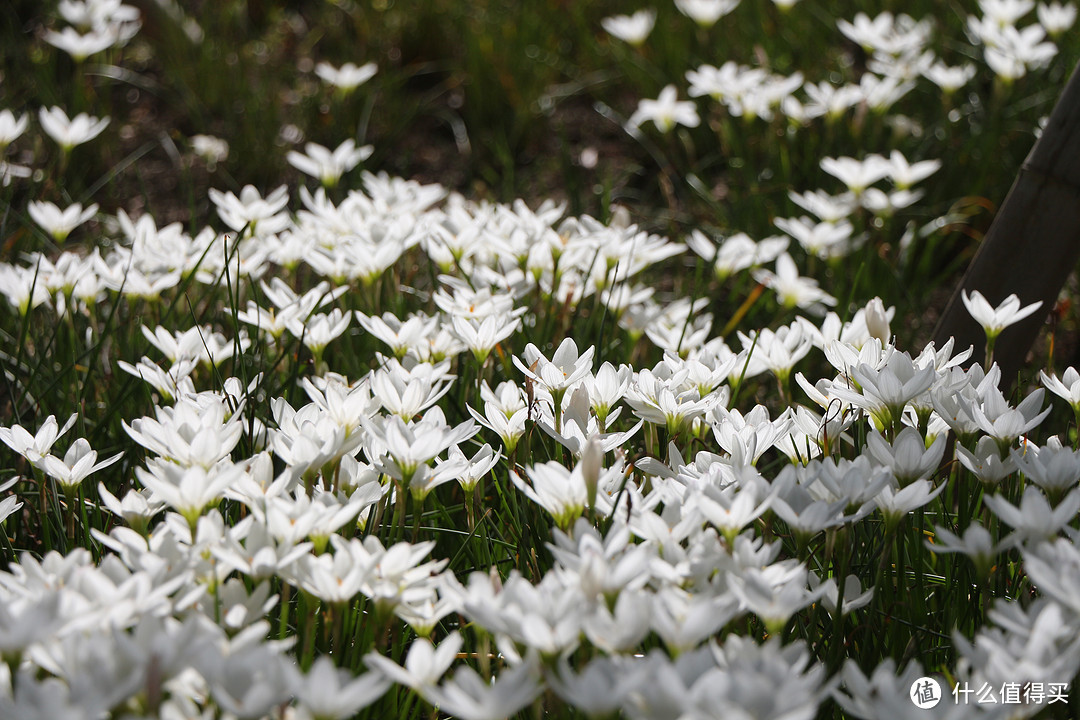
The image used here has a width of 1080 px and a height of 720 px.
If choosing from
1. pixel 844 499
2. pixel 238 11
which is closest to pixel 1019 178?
pixel 844 499

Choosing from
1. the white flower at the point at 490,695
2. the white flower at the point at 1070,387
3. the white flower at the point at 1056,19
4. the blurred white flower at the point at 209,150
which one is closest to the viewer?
the white flower at the point at 490,695

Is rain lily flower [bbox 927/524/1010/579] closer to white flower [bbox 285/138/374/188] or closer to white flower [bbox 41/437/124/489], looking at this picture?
white flower [bbox 41/437/124/489]

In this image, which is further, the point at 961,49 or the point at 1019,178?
the point at 961,49

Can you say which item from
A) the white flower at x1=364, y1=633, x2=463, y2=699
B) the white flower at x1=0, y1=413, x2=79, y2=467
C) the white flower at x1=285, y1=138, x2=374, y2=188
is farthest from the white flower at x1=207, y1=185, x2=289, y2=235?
the white flower at x1=364, y1=633, x2=463, y2=699

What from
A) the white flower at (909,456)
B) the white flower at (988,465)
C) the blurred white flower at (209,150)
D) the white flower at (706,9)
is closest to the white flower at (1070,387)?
the white flower at (988,465)

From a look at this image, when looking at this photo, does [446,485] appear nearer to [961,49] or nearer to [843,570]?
[843,570]

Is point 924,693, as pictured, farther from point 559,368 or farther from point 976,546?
point 559,368

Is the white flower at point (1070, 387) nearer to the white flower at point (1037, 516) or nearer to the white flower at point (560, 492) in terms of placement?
the white flower at point (1037, 516)

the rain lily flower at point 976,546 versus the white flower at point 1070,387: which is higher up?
the rain lily flower at point 976,546

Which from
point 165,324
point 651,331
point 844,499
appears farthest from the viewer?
point 165,324

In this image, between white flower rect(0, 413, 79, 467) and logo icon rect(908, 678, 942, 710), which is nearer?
logo icon rect(908, 678, 942, 710)

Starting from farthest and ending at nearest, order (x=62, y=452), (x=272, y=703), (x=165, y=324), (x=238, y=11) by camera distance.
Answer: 1. (x=238, y=11)
2. (x=165, y=324)
3. (x=62, y=452)
4. (x=272, y=703)
